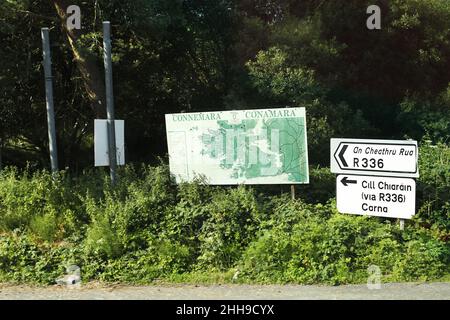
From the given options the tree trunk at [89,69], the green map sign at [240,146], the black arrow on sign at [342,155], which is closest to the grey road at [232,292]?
the black arrow on sign at [342,155]

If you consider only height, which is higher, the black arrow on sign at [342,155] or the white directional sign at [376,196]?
the black arrow on sign at [342,155]

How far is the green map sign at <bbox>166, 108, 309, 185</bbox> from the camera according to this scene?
8602 millimetres

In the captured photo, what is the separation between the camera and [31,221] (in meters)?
8.11

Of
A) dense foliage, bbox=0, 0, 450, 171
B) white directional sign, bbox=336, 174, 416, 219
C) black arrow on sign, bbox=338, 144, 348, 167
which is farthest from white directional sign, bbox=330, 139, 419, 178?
dense foliage, bbox=0, 0, 450, 171

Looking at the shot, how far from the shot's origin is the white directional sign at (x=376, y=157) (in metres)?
7.22

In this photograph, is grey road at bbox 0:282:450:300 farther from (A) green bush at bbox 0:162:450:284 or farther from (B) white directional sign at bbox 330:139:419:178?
(B) white directional sign at bbox 330:139:419:178

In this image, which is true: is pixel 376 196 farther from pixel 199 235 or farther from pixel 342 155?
pixel 199 235

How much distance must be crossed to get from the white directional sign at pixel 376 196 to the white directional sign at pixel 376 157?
4.1 inches

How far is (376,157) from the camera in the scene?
745 centimetres

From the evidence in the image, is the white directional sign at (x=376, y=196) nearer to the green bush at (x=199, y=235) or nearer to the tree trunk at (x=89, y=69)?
the green bush at (x=199, y=235)

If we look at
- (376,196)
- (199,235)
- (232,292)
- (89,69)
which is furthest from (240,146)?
(89,69)

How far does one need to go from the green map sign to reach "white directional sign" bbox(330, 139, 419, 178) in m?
0.86

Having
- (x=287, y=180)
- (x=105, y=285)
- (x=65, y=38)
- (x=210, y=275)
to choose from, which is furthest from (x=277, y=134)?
(x=65, y=38)

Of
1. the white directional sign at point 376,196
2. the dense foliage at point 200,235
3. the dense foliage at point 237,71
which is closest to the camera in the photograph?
the dense foliage at point 200,235
